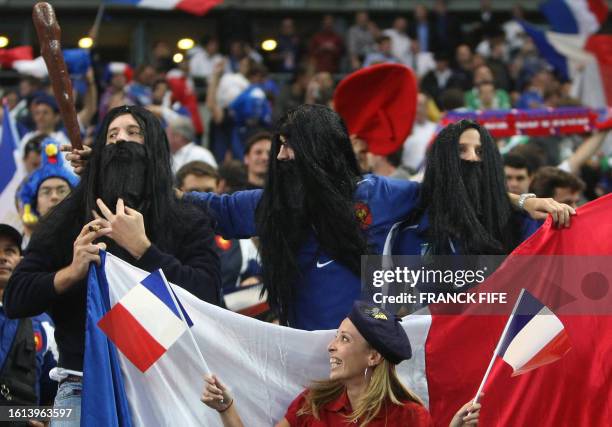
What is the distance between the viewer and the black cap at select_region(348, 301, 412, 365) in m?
5.44

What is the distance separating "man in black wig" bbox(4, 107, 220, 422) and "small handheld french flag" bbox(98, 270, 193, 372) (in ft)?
0.27

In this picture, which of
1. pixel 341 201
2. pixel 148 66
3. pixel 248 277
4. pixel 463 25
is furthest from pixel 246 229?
pixel 463 25

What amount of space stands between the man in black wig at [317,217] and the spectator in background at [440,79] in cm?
1033

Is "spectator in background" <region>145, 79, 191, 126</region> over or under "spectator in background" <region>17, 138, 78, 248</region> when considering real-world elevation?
over

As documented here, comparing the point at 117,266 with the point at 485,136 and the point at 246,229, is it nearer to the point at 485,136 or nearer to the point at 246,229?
the point at 246,229

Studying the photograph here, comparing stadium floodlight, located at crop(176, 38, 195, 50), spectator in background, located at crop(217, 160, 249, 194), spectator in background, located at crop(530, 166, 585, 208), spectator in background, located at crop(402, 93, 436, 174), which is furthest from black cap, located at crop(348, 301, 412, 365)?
stadium floodlight, located at crop(176, 38, 195, 50)

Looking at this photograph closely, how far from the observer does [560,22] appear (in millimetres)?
13320

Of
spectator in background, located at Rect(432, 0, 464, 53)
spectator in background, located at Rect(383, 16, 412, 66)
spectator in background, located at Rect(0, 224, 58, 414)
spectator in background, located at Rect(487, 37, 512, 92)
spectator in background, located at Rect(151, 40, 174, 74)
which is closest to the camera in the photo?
spectator in background, located at Rect(0, 224, 58, 414)

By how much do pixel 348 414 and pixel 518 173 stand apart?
12.5 feet

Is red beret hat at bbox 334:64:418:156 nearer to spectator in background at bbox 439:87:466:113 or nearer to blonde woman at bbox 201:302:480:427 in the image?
blonde woman at bbox 201:302:480:427

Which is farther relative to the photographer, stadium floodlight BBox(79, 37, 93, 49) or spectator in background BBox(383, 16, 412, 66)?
spectator in background BBox(383, 16, 412, 66)

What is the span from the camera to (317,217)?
601 centimetres

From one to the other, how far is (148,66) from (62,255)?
1101 cm

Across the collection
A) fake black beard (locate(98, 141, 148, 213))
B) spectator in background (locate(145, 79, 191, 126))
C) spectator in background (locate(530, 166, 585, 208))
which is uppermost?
spectator in background (locate(145, 79, 191, 126))
